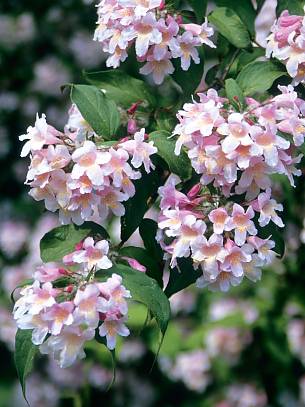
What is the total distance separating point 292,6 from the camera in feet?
5.41

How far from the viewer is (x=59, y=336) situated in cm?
127

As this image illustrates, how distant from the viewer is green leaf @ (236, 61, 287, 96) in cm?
154

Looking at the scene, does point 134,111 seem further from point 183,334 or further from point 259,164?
point 183,334

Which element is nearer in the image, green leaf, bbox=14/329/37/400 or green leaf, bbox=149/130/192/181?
green leaf, bbox=14/329/37/400

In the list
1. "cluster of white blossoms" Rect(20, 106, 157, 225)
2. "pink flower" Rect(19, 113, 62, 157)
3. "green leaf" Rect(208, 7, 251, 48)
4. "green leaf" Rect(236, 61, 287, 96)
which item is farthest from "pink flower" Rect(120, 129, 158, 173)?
"green leaf" Rect(208, 7, 251, 48)

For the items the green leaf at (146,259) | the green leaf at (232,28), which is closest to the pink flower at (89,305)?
the green leaf at (146,259)

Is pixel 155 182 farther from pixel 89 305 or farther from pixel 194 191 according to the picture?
pixel 89 305

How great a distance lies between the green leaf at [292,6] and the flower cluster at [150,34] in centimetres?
17

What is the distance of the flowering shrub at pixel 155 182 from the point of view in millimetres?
1307

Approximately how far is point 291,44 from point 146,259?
40 centimetres

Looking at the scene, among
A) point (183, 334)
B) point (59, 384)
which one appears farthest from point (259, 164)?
point (59, 384)

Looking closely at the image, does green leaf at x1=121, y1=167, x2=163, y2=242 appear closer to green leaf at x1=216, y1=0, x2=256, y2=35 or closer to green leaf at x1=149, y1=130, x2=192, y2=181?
green leaf at x1=149, y1=130, x2=192, y2=181

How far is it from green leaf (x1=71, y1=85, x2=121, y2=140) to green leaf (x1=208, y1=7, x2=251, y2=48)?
0.92 feet

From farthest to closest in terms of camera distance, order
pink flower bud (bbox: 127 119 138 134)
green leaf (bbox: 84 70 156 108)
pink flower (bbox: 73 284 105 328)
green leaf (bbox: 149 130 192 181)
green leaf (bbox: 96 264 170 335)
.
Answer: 1. green leaf (bbox: 84 70 156 108)
2. pink flower bud (bbox: 127 119 138 134)
3. green leaf (bbox: 149 130 192 181)
4. green leaf (bbox: 96 264 170 335)
5. pink flower (bbox: 73 284 105 328)
